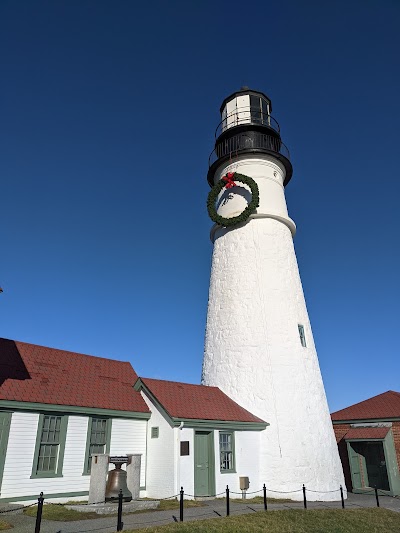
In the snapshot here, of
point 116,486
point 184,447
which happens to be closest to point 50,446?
point 116,486

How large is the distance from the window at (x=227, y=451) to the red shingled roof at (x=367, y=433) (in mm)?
7397

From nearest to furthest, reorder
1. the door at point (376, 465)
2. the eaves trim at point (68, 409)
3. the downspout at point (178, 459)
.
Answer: the eaves trim at point (68, 409) → the downspout at point (178, 459) → the door at point (376, 465)

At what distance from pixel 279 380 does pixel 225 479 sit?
4.46 m

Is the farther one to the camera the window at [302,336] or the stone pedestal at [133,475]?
the window at [302,336]

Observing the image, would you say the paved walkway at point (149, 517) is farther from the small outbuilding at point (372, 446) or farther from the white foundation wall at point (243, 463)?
the small outbuilding at point (372, 446)

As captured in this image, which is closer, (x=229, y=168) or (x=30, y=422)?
(x=30, y=422)

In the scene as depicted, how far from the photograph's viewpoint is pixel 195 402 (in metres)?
16.2

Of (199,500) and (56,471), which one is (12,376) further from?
(199,500)

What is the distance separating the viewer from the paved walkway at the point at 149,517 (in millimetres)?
9398

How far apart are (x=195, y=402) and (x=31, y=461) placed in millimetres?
6249

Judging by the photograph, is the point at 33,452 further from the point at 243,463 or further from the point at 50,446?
the point at 243,463

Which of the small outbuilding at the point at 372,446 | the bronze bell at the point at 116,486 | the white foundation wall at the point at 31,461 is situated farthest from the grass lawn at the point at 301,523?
the small outbuilding at the point at 372,446

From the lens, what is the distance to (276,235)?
20406 mm

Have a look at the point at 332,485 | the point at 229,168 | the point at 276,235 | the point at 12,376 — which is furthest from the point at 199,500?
the point at 229,168
